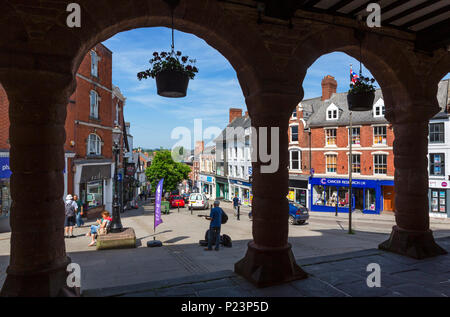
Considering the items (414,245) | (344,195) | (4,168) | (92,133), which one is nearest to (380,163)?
(344,195)

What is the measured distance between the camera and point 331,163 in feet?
82.9

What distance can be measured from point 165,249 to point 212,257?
171 cm

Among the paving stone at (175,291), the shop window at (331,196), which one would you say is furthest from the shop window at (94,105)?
the shop window at (331,196)

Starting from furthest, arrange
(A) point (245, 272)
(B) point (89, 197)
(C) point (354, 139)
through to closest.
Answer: (C) point (354, 139) < (B) point (89, 197) < (A) point (245, 272)

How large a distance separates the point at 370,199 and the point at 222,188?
2153 cm

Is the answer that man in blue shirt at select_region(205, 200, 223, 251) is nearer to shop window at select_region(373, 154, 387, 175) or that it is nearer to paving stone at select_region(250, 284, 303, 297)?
paving stone at select_region(250, 284, 303, 297)

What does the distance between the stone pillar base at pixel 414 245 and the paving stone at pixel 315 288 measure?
97.3 inches

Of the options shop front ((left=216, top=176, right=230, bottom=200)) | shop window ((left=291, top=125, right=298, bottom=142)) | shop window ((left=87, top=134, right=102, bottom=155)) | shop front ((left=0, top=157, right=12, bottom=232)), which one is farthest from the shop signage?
shop front ((left=0, top=157, right=12, bottom=232))

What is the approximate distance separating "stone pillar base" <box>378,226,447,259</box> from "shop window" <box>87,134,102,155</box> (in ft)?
56.0

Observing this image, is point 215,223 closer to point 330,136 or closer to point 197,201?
point 197,201

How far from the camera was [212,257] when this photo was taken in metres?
7.16

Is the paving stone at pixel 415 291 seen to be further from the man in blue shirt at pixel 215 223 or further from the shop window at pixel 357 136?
the shop window at pixel 357 136

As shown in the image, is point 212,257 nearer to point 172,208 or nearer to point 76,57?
point 76,57
